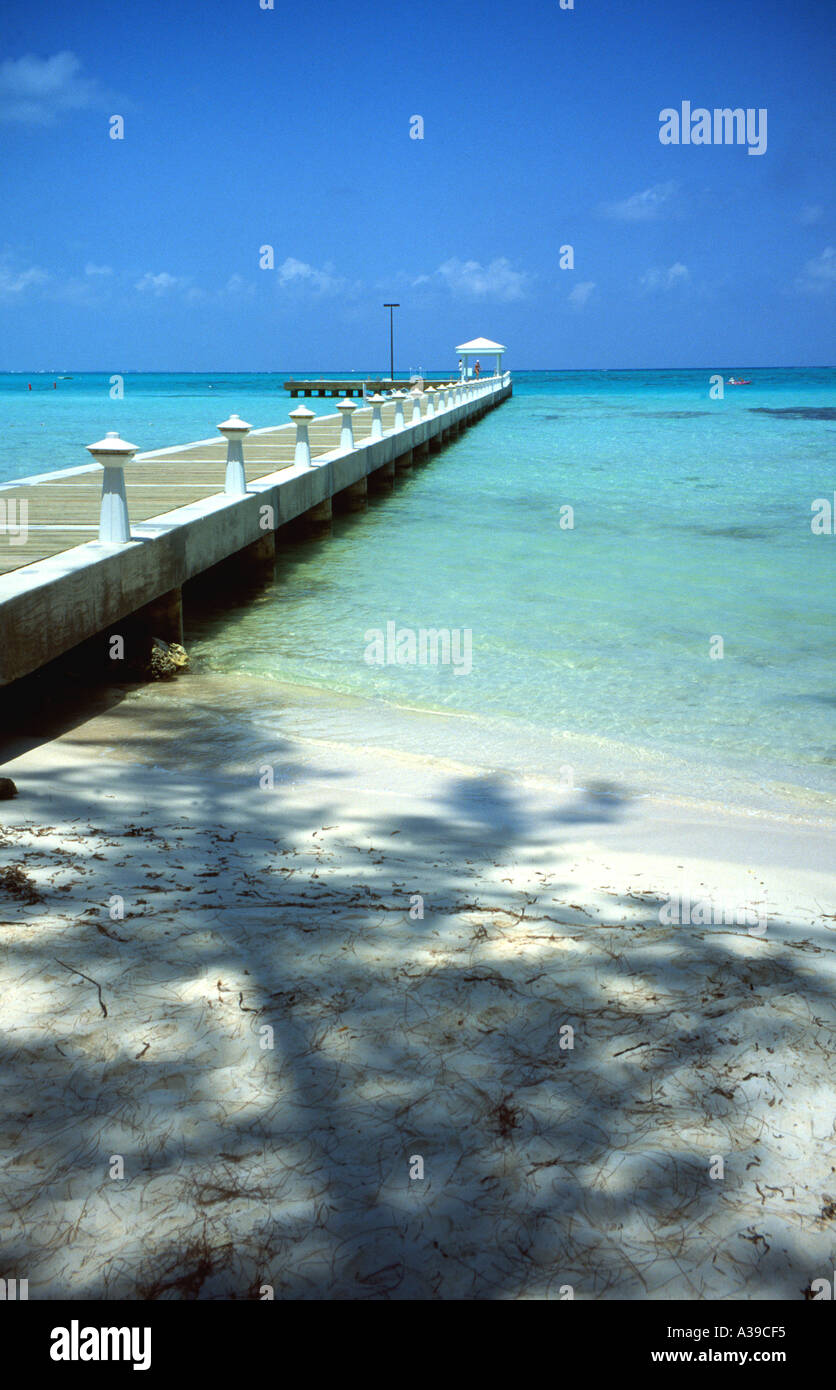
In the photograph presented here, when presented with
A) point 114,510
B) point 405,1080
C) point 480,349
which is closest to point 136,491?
point 114,510

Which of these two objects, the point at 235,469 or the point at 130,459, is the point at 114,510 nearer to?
the point at 130,459

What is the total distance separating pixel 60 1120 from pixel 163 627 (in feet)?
22.4

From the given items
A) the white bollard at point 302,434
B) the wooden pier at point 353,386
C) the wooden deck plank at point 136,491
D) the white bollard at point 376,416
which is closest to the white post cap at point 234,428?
the wooden deck plank at point 136,491

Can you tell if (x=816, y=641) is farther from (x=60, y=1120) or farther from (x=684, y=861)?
(x=60, y=1120)

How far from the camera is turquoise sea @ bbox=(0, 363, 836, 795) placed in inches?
311

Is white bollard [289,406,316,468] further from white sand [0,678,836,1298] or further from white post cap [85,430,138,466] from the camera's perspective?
white sand [0,678,836,1298]

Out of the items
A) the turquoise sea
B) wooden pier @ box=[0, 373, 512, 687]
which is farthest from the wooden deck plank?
the turquoise sea

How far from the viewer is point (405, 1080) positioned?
8.43 feet

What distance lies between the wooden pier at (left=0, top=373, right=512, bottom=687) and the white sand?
2.32 meters

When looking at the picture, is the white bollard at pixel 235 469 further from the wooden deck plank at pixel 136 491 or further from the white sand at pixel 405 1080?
the white sand at pixel 405 1080

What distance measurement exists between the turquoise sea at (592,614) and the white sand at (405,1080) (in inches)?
124

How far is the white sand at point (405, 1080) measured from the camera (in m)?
2.08

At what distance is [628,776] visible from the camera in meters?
6.54

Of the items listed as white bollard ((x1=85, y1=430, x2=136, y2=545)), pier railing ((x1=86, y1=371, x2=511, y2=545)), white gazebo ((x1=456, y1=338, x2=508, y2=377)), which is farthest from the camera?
white gazebo ((x1=456, y1=338, x2=508, y2=377))
